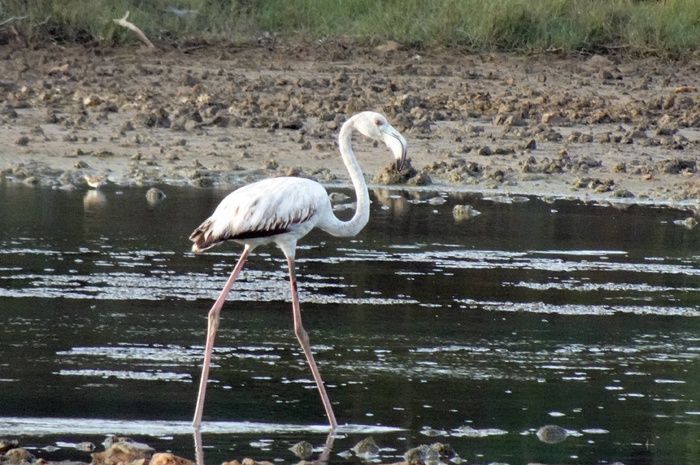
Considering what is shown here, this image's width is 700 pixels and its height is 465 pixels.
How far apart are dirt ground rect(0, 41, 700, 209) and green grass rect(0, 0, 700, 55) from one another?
0.36 meters

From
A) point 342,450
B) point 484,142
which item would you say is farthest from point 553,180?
point 342,450

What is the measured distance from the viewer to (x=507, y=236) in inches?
403

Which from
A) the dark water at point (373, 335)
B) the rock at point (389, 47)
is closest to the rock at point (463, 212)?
the dark water at point (373, 335)

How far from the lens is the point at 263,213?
6.56 meters

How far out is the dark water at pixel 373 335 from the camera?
5.84 meters

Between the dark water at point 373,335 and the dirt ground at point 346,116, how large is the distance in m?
1.46

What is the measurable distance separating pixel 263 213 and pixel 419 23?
11810mm

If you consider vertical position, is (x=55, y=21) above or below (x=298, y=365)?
above

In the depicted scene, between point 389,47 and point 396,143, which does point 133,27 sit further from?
point 396,143

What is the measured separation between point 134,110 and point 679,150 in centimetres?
531

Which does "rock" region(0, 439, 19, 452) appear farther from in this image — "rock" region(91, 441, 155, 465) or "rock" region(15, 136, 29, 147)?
"rock" region(15, 136, 29, 147)

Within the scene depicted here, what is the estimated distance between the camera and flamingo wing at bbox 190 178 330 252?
655 centimetres

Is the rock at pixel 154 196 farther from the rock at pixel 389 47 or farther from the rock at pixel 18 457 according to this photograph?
the rock at pixel 389 47

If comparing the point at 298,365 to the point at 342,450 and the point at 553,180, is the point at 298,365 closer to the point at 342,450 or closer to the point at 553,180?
the point at 342,450
